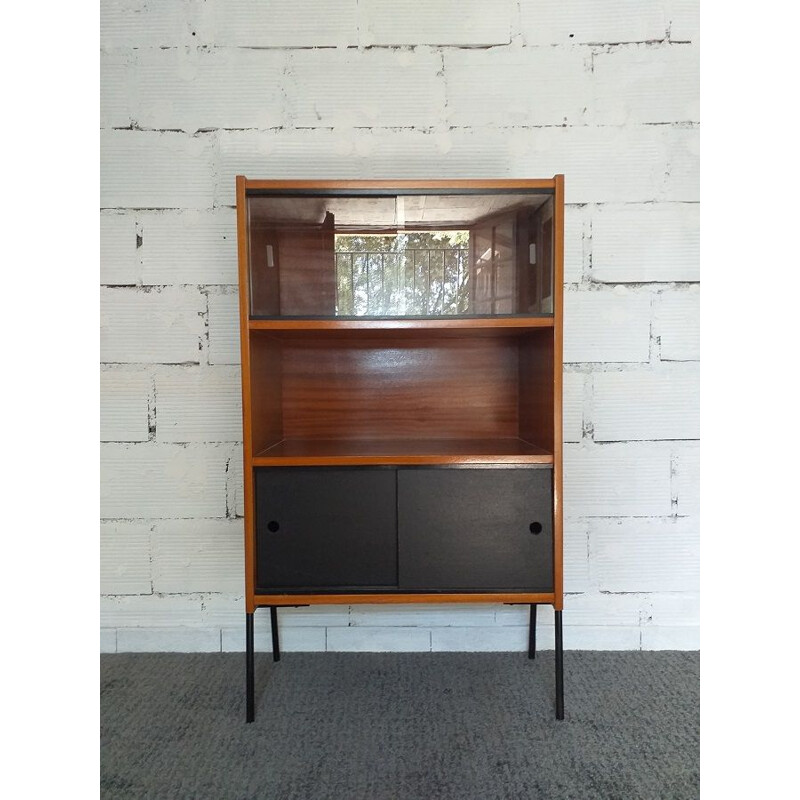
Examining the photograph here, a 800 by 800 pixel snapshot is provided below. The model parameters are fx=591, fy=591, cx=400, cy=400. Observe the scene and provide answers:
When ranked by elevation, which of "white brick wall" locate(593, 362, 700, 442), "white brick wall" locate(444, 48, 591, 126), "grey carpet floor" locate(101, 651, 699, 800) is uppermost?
"white brick wall" locate(444, 48, 591, 126)

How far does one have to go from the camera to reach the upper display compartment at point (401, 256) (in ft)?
4.35

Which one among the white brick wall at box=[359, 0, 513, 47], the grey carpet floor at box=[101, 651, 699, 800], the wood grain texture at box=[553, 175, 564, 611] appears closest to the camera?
the grey carpet floor at box=[101, 651, 699, 800]

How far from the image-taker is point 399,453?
1.37 m

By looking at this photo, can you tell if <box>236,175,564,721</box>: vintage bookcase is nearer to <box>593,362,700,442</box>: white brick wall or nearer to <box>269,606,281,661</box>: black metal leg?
<box>269,606,281,661</box>: black metal leg

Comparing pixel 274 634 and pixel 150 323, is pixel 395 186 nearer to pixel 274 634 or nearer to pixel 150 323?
pixel 150 323

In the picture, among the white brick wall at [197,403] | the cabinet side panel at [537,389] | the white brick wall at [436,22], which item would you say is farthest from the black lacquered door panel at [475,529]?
the white brick wall at [436,22]

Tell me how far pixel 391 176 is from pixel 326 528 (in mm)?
971

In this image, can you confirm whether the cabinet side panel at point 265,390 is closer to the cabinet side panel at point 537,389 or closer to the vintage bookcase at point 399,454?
the vintage bookcase at point 399,454

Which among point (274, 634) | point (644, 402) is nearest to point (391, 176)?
point (644, 402)

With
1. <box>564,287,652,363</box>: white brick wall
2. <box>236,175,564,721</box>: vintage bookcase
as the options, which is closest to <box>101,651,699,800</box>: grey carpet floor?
<box>236,175,564,721</box>: vintage bookcase

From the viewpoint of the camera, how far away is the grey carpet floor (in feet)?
3.77

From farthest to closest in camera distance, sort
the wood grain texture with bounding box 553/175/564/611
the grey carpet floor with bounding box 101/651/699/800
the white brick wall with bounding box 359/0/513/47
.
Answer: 1. the white brick wall with bounding box 359/0/513/47
2. the wood grain texture with bounding box 553/175/564/611
3. the grey carpet floor with bounding box 101/651/699/800

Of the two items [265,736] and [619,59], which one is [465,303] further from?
[265,736]
